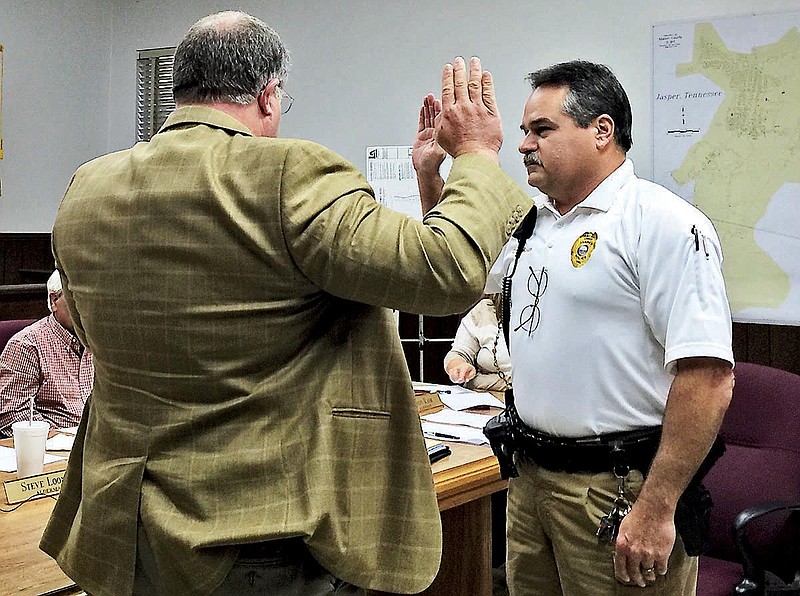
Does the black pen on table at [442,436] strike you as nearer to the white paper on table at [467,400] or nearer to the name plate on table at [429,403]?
the name plate on table at [429,403]

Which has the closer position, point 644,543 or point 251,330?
point 251,330

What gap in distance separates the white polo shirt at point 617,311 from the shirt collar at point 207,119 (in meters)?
0.73

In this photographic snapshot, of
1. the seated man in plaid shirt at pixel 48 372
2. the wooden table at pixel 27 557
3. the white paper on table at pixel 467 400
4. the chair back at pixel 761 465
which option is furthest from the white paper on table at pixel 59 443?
the chair back at pixel 761 465

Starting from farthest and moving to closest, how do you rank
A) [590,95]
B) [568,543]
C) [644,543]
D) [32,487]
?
[32,487] < [590,95] < [568,543] < [644,543]

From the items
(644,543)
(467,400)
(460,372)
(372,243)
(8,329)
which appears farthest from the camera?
(460,372)

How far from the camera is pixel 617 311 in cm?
163

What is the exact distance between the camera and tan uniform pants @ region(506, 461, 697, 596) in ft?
5.28

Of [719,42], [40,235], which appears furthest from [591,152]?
[40,235]

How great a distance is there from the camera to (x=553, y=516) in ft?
5.50

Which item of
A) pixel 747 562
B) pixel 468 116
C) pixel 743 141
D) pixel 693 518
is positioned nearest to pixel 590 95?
pixel 468 116

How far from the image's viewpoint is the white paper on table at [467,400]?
3.18 m

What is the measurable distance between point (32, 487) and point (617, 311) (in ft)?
4.33

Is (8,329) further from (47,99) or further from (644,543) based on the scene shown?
(644,543)

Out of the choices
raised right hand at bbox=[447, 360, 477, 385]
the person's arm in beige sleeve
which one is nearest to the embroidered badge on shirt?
the person's arm in beige sleeve
